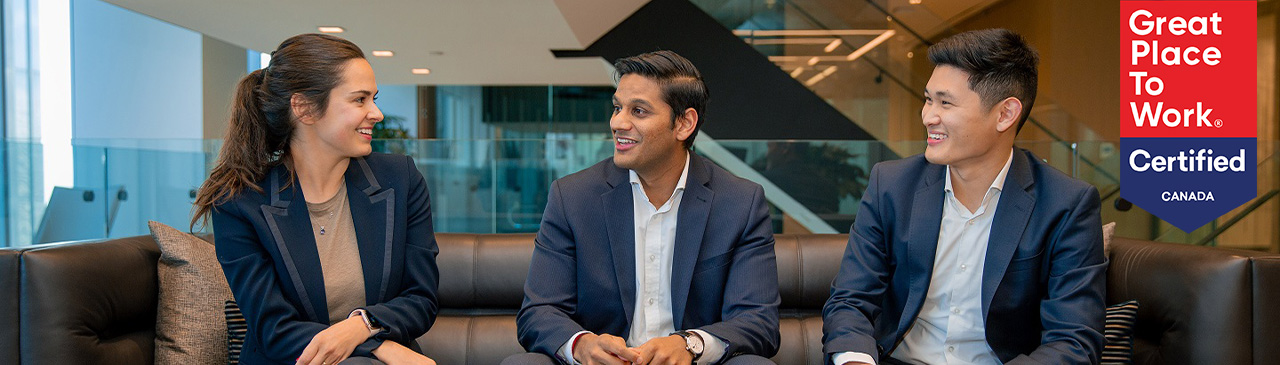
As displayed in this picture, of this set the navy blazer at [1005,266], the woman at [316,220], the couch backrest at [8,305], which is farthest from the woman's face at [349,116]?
the navy blazer at [1005,266]

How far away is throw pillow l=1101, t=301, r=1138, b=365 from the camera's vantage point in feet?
7.07

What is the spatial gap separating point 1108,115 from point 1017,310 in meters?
7.55

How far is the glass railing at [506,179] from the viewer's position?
4.34 m

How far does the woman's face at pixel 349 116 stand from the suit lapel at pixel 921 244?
1331 millimetres

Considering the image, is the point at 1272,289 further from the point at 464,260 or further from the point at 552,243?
the point at 464,260

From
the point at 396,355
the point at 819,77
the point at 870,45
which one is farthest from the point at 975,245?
the point at 870,45

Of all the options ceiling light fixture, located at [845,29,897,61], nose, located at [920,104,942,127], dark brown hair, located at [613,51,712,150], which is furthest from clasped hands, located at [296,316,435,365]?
ceiling light fixture, located at [845,29,897,61]

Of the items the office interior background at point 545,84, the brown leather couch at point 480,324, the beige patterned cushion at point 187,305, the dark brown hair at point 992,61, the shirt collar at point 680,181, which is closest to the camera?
the dark brown hair at point 992,61

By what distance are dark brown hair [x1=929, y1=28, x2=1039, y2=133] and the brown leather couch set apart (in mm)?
749

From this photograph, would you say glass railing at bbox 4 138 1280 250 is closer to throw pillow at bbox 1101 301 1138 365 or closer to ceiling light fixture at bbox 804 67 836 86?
throw pillow at bbox 1101 301 1138 365

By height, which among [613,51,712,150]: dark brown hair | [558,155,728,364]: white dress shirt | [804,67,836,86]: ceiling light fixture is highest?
[804,67,836,86]: ceiling light fixture

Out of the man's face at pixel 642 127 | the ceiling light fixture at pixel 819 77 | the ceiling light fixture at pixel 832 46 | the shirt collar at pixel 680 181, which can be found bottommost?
the shirt collar at pixel 680 181

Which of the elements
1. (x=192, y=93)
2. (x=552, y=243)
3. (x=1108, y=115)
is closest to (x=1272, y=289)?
(x=552, y=243)

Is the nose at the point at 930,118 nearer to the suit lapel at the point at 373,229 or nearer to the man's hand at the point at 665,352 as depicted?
the man's hand at the point at 665,352
